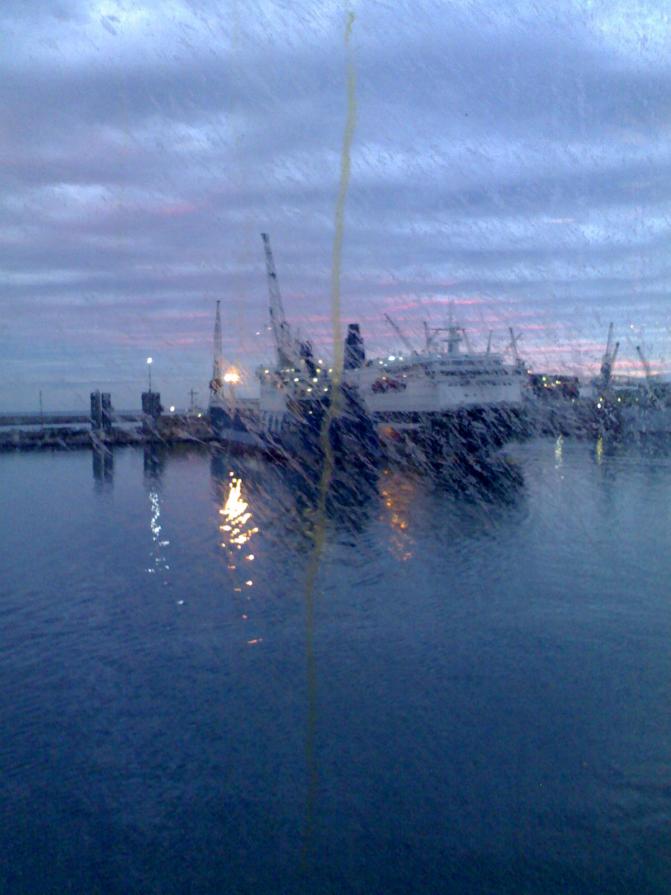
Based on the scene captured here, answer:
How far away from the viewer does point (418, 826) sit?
12.3 ft

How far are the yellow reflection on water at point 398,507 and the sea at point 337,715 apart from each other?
6.8 inches

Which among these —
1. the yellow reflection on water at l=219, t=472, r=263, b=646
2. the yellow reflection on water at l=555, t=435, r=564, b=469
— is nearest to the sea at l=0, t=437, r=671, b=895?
the yellow reflection on water at l=219, t=472, r=263, b=646

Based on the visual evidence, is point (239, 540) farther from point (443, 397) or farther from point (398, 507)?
point (443, 397)

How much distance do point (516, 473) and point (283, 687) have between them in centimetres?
1563

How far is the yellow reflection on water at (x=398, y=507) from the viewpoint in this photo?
10.4m

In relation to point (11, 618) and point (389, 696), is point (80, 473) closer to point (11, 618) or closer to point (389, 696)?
point (11, 618)

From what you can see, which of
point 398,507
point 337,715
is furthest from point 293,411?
point 337,715

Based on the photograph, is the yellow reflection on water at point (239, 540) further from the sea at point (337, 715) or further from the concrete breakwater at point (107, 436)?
the concrete breakwater at point (107, 436)

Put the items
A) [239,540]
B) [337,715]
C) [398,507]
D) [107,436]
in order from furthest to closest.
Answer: [107,436] < [398,507] < [239,540] < [337,715]

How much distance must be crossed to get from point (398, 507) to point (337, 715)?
31.8 feet

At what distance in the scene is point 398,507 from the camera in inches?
575

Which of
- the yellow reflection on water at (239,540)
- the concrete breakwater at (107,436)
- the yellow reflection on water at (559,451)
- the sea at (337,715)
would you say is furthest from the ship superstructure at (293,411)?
the sea at (337,715)

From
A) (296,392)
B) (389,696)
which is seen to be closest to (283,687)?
(389,696)

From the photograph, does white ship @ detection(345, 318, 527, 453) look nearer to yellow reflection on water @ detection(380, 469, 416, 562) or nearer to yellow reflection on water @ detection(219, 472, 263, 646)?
yellow reflection on water @ detection(380, 469, 416, 562)
